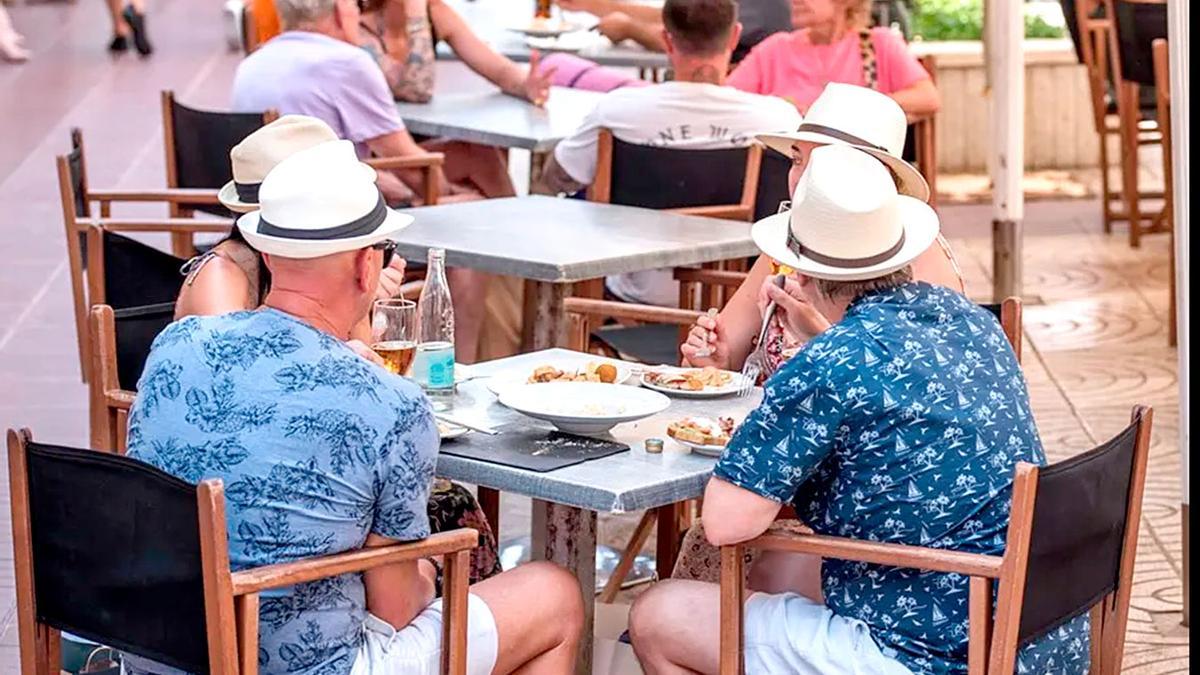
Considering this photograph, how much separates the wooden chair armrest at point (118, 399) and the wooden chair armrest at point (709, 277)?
1.56 metres

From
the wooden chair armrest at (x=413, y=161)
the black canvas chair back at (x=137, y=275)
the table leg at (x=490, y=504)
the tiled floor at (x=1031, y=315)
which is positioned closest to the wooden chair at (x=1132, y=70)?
the tiled floor at (x=1031, y=315)

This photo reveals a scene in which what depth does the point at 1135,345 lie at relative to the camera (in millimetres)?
6734

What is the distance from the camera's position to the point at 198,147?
5758 mm

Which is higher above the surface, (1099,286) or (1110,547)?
(1110,547)

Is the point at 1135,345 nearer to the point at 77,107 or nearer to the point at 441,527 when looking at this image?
the point at 441,527

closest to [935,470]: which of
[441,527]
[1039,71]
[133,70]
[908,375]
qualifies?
[908,375]

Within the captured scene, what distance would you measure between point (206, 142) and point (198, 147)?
0.17 feet

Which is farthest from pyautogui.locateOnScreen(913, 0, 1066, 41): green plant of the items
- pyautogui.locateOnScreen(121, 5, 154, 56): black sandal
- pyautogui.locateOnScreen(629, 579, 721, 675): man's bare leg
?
pyautogui.locateOnScreen(629, 579, 721, 675): man's bare leg

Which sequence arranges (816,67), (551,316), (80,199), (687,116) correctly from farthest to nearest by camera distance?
1. (816,67)
2. (687,116)
3. (80,199)
4. (551,316)

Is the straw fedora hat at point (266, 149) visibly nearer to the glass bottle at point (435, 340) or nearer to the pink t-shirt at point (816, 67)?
the glass bottle at point (435, 340)

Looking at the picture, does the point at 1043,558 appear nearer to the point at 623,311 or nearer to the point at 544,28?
the point at 623,311

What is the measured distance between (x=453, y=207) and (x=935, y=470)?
7.76 ft

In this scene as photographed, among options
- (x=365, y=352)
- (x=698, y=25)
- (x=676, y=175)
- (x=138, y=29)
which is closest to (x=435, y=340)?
(x=365, y=352)

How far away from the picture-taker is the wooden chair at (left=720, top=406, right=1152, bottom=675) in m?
2.65
